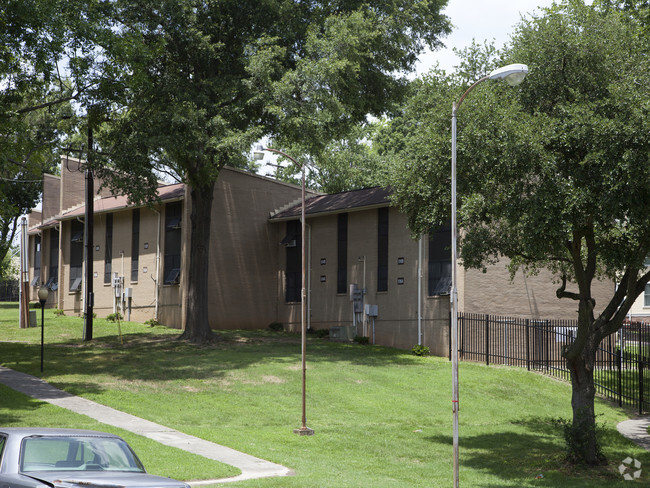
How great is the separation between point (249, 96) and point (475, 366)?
1383 centimetres

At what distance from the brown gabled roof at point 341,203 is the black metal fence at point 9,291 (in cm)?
4287

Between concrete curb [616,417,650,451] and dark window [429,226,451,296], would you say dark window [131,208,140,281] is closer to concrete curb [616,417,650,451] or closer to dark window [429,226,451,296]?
dark window [429,226,451,296]

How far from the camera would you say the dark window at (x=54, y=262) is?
49634 millimetres

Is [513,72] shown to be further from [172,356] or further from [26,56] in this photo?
[172,356]

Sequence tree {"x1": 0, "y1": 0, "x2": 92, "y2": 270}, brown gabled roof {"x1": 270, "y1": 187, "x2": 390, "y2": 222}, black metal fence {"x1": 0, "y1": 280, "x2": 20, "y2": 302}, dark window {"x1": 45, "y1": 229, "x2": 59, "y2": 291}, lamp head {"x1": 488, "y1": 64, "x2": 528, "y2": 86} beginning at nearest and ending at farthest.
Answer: lamp head {"x1": 488, "y1": 64, "x2": 528, "y2": 86}, tree {"x1": 0, "y1": 0, "x2": 92, "y2": 270}, brown gabled roof {"x1": 270, "y1": 187, "x2": 390, "y2": 222}, dark window {"x1": 45, "y1": 229, "x2": 59, "y2": 291}, black metal fence {"x1": 0, "y1": 280, "x2": 20, "y2": 302}

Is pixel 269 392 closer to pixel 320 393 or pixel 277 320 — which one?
pixel 320 393

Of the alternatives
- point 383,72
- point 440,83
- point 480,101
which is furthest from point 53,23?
point 383,72

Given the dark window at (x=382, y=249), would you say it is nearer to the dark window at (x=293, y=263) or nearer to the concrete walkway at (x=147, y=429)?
the dark window at (x=293, y=263)

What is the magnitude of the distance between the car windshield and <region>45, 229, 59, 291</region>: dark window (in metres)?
43.6

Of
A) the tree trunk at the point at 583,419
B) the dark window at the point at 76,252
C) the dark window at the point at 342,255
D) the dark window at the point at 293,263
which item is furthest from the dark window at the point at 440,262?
the dark window at the point at 76,252

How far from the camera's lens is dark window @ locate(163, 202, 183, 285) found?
128 ft

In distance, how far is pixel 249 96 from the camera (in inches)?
1190

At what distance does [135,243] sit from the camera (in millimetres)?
42156

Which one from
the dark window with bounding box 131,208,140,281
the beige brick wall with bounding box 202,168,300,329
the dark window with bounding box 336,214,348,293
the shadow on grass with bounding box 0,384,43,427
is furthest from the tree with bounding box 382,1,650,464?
the dark window with bounding box 131,208,140,281
